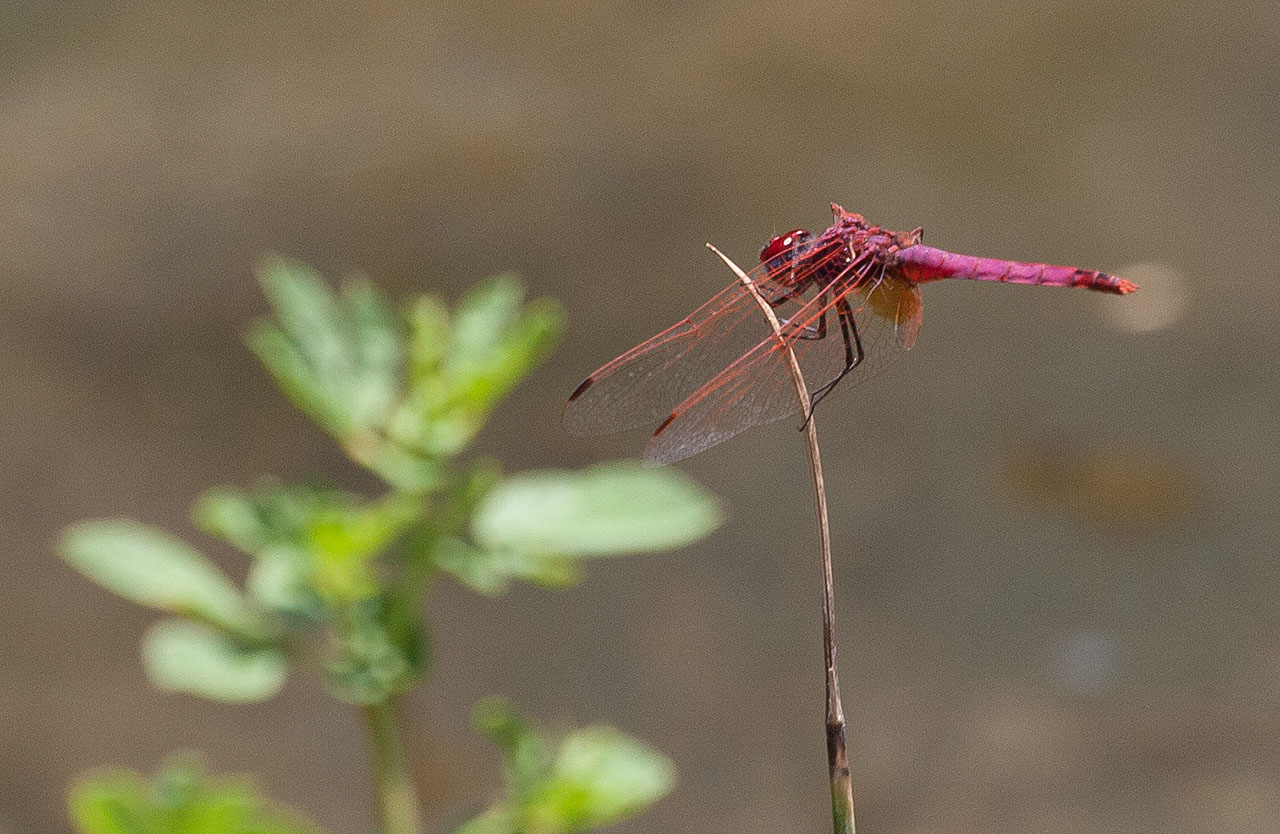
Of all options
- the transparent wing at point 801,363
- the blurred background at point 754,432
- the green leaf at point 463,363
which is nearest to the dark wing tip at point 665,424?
the transparent wing at point 801,363

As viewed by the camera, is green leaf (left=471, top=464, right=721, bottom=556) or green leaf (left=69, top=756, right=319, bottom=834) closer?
green leaf (left=69, top=756, right=319, bottom=834)

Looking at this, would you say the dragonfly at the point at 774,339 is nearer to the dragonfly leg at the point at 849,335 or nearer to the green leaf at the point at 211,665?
A: the dragonfly leg at the point at 849,335

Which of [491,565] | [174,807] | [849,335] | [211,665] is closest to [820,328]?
[849,335]

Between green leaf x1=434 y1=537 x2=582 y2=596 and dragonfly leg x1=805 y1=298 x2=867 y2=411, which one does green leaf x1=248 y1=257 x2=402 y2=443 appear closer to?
green leaf x1=434 y1=537 x2=582 y2=596

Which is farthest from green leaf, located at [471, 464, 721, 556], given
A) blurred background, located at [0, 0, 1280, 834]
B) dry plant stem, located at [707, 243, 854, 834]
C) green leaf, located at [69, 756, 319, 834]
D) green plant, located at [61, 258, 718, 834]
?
blurred background, located at [0, 0, 1280, 834]

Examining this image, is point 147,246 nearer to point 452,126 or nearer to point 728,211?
point 452,126

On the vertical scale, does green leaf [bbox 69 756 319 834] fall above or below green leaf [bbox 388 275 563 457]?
below

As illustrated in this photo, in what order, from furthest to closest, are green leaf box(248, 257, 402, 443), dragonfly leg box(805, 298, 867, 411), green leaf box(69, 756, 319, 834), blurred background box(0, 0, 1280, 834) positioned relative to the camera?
1. blurred background box(0, 0, 1280, 834)
2. dragonfly leg box(805, 298, 867, 411)
3. green leaf box(248, 257, 402, 443)
4. green leaf box(69, 756, 319, 834)
